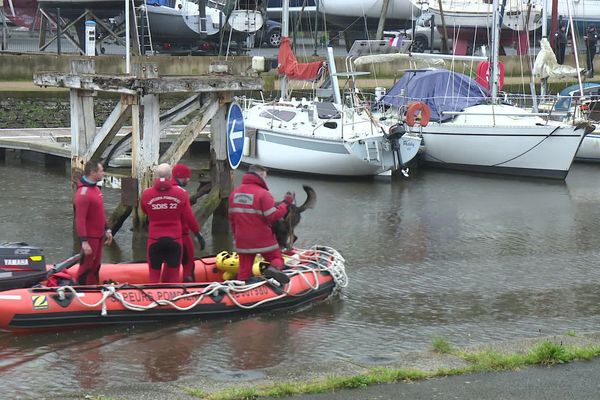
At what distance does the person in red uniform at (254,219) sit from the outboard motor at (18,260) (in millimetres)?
2084

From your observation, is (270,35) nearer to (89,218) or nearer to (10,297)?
(89,218)

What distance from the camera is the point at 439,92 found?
85.5 feet

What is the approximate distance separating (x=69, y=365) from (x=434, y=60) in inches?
827

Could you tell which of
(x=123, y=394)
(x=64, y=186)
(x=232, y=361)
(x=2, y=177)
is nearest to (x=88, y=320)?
(x=232, y=361)

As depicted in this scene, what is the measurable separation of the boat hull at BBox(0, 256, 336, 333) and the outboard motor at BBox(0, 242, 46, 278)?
1.00ft

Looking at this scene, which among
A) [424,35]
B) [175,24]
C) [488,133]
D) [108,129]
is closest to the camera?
[108,129]

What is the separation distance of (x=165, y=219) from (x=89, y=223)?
79cm

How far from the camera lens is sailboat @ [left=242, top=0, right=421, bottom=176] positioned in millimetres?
23016

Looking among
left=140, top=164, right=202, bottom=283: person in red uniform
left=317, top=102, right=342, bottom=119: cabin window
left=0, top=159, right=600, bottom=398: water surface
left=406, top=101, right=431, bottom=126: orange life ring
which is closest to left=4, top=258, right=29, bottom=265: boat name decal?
left=0, top=159, right=600, bottom=398: water surface

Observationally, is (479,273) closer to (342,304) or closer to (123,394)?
(342,304)

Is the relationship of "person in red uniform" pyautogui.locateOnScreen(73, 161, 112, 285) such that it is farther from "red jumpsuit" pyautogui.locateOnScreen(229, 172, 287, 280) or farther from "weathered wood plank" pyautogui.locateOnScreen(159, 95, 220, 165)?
"weathered wood plank" pyautogui.locateOnScreen(159, 95, 220, 165)

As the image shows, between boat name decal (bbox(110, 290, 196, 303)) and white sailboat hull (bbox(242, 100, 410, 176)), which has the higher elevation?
white sailboat hull (bbox(242, 100, 410, 176))

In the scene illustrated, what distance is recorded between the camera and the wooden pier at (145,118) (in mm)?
14547

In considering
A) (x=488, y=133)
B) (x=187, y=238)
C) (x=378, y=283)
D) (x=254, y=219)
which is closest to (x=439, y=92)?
(x=488, y=133)
